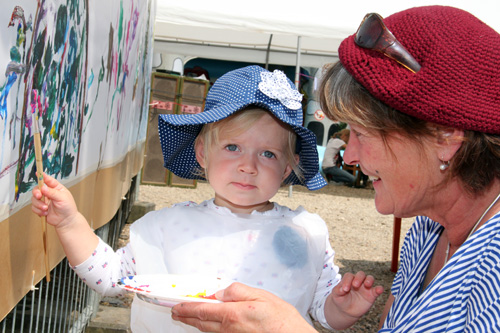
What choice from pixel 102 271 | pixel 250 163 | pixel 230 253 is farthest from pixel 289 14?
pixel 102 271

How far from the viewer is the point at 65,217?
5.45 ft

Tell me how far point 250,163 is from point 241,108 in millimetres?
219

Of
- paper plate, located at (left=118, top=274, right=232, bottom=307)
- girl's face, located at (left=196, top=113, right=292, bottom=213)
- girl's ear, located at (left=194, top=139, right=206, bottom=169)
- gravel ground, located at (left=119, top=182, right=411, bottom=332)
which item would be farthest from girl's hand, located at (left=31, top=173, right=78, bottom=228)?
gravel ground, located at (left=119, top=182, right=411, bottom=332)

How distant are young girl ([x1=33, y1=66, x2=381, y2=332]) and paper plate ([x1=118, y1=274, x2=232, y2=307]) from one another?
0.81 feet

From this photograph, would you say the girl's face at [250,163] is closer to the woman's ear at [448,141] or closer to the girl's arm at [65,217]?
the girl's arm at [65,217]

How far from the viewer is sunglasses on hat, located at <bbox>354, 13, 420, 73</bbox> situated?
1.33 metres

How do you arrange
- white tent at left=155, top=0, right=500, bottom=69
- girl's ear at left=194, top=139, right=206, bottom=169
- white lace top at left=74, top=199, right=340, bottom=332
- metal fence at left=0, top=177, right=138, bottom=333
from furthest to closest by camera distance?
white tent at left=155, top=0, right=500, bottom=69
metal fence at left=0, top=177, right=138, bottom=333
girl's ear at left=194, top=139, right=206, bottom=169
white lace top at left=74, top=199, right=340, bottom=332

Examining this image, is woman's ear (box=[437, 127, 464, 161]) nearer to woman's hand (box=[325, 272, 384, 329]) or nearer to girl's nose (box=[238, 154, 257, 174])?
woman's hand (box=[325, 272, 384, 329])

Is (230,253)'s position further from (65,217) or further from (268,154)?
(65,217)

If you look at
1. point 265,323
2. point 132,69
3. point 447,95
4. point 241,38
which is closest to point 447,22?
Result: point 447,95

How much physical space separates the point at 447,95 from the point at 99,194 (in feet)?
6.61

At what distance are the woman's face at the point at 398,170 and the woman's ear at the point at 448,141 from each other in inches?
1.1

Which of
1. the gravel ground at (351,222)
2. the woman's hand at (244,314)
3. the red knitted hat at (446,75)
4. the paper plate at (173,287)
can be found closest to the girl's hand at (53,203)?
the paper plate at (173,287)

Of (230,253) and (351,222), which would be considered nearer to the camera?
(230,253)
